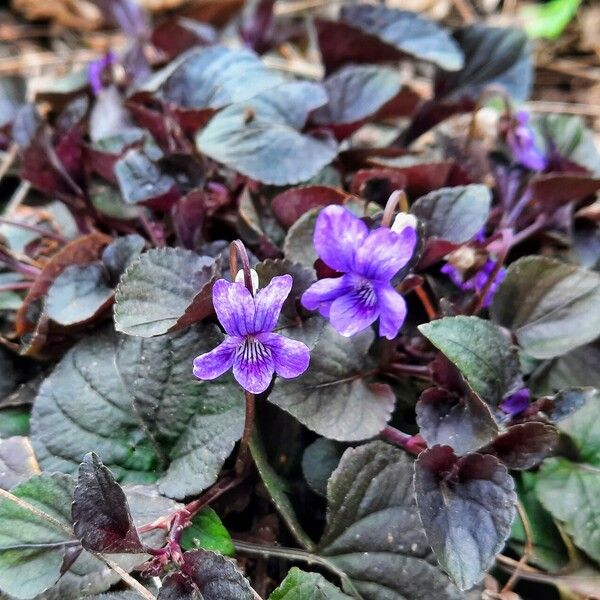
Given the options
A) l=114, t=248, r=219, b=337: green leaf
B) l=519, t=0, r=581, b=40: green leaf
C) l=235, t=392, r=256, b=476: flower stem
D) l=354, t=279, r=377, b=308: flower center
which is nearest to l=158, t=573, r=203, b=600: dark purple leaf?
l=235, t=392, r=256, b=476: flower stem

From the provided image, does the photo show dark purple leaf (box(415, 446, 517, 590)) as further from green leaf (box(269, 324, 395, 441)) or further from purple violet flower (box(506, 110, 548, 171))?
purple violet flower (box(506, 110, 548, 171))

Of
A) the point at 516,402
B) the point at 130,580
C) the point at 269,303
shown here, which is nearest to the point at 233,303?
the point at 269,303

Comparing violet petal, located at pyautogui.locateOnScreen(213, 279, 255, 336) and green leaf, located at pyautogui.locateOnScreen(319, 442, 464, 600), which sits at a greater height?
violet petal, located at pyautogui.locateOnScreen(213, 279, 255, 336)

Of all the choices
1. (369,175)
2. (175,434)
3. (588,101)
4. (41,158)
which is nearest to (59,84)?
(41,158)

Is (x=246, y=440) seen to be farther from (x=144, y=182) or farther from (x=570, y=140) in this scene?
(x=570, y=140)

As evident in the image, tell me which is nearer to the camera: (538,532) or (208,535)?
(208,535)

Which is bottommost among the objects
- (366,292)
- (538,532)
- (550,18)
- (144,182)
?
(538,532)

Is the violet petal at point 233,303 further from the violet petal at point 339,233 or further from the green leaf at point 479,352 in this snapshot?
the green leaf at point 479,352
